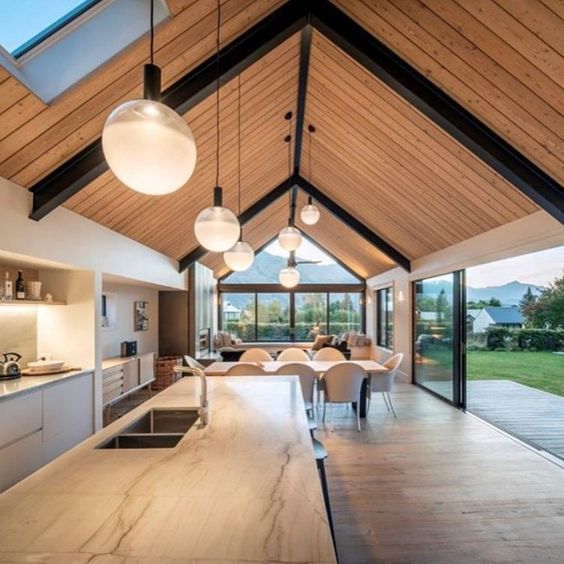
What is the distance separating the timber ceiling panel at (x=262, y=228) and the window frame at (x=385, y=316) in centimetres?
321

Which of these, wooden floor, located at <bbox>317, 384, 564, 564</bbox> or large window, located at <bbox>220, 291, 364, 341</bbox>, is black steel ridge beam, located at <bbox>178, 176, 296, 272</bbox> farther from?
large window, located at <bbox>220, 291, 364, 341</bbox>

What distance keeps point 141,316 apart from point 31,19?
5.60 m

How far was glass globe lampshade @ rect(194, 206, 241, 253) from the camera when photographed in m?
2.31

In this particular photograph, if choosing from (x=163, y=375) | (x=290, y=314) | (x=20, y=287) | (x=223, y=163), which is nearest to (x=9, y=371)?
(x=20, y=287)

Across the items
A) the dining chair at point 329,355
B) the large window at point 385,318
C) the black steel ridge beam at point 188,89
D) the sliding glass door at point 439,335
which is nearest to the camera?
the black steel ridge beam at point 188,89

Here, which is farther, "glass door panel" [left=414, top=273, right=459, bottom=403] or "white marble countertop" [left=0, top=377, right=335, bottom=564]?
"glass door panel" [left=414, top=273, right=459, bottom=403]

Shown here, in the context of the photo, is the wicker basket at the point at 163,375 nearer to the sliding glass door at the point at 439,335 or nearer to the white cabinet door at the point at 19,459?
the white cabinet door at the point at 19,459

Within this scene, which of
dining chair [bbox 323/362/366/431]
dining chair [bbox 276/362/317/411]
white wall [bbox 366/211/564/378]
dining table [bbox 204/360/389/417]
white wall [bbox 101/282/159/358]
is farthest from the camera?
white wall [bbox 101/282/159/358]

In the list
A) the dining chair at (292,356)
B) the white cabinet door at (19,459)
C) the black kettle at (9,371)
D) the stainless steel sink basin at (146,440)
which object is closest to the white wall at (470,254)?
the dining chair at (292,356)

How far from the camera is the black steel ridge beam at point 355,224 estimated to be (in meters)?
7.28

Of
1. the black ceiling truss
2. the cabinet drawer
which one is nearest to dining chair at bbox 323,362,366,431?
the black ceiling truss

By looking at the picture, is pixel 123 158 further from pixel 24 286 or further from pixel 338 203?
pixel 338 203

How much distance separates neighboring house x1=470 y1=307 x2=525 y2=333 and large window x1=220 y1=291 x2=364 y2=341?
13.0 feet

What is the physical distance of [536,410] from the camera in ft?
17.7
